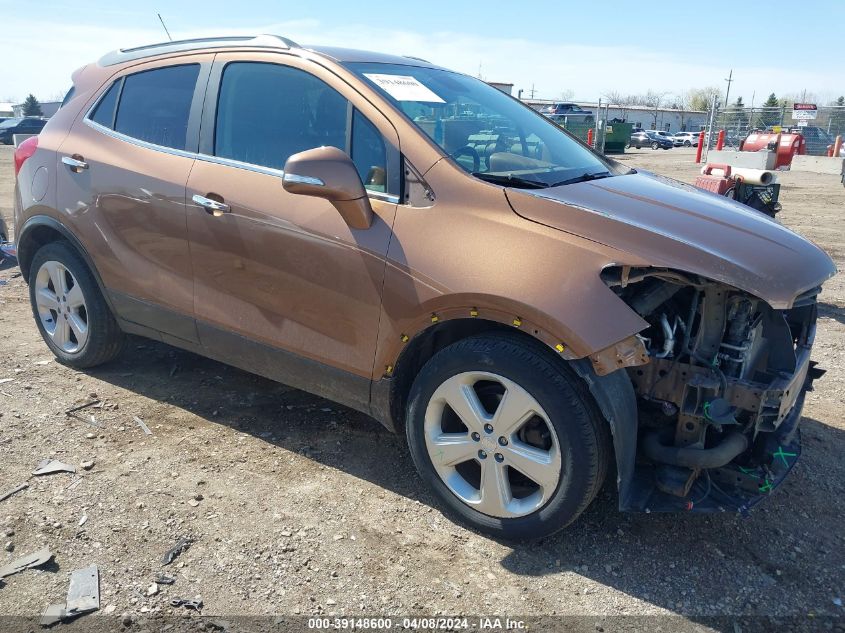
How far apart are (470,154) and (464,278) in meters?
0.69

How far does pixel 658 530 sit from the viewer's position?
2.95 metres

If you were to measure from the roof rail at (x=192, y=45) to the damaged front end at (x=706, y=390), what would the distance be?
2086 mm

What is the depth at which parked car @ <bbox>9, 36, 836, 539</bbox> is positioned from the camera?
2500mm

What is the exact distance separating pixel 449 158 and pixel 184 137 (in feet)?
5.13

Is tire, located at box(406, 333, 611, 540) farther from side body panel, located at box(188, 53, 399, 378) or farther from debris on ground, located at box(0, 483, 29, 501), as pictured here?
debris on ground, located at box(0, 483, 29, 501)

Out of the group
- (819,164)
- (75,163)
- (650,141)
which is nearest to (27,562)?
(75,163)

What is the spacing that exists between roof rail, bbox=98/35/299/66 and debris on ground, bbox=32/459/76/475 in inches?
90.0

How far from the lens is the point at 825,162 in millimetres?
22719

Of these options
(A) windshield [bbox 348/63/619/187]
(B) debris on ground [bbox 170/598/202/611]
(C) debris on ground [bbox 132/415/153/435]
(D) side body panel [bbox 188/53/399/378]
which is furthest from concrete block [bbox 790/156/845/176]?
(B) debris on ground [bbox 170/598/202/611]

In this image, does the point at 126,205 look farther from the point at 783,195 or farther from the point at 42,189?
the point at 783,195

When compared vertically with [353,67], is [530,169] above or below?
below

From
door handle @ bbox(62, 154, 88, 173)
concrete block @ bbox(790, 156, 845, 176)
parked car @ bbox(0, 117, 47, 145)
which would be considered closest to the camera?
door handle @ bbox(62, 154, 88, 173)

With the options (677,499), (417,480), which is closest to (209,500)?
(417,480)

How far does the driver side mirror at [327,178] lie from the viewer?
271cm
